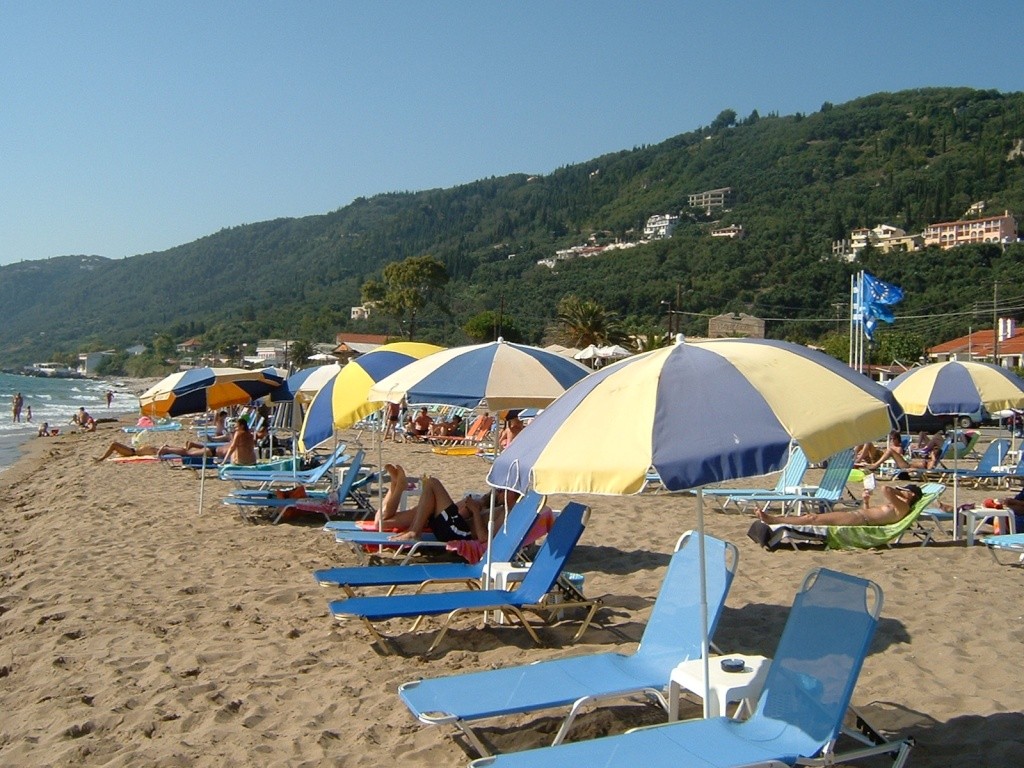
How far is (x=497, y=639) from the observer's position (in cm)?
547

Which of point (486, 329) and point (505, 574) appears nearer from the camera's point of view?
point (505, 574)

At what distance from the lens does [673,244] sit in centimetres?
10750

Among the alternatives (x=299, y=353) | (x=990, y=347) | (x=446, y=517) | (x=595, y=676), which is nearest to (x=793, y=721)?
(x=595, y=676)

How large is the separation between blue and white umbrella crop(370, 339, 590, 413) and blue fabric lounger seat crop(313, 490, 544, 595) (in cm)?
68

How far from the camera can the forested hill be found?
82000 millimetres

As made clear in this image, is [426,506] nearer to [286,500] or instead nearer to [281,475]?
[286,500]

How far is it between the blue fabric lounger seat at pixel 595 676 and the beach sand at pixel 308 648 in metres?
0.25

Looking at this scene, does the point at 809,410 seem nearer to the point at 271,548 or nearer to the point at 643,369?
the point at 643,369

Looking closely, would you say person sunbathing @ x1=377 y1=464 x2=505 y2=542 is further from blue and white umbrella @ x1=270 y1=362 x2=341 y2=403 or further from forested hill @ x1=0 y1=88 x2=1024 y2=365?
forested hill @ x1=0 y1=88 x2=1024 y2=365

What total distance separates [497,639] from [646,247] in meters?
109

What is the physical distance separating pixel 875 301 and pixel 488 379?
20908mm

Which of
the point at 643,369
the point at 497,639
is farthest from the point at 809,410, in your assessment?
the point at 497,639

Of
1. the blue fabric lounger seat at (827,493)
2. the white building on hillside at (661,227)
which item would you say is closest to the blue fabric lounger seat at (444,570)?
the blue fabric lounger seat at (827,493)

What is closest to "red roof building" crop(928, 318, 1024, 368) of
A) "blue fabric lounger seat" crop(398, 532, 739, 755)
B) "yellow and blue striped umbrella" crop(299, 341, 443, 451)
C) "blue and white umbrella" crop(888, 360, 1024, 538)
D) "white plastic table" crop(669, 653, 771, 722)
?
"blue and white umbrella" crop(888, 360, 1024, 538)
